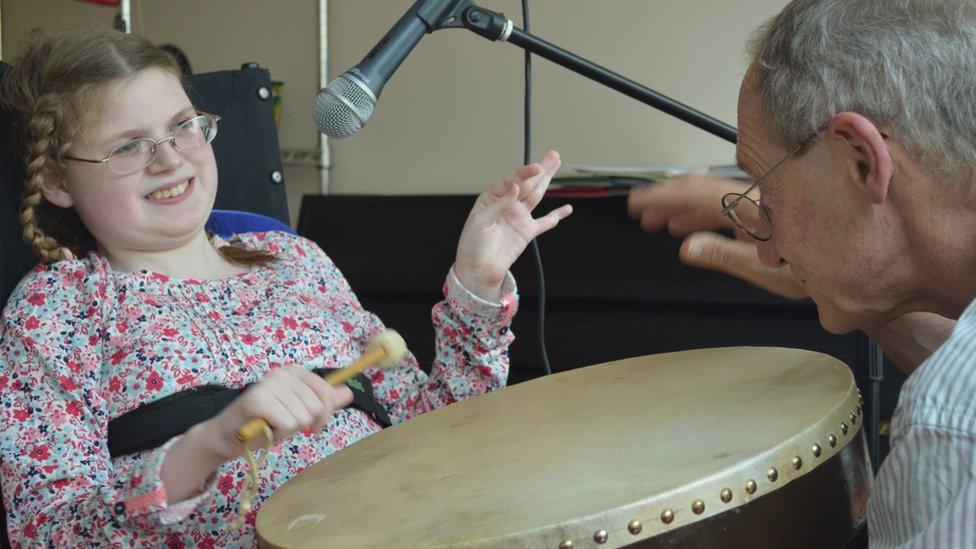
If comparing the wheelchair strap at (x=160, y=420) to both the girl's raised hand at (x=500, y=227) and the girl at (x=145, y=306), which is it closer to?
the girl at (x=145, y=306)

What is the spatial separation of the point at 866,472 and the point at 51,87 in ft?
3.64

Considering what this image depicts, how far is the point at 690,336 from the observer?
206 cm

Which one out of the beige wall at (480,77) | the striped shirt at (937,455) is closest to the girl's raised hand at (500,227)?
the striped shirt at (937,455)

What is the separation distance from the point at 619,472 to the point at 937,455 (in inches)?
9.3

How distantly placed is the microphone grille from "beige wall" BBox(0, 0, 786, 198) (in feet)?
4.62

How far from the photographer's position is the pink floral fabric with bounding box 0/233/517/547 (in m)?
1.05

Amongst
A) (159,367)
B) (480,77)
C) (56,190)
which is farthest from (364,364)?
(480,77)

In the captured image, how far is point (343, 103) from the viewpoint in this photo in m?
1.06

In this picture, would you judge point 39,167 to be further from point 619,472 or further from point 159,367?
point 619,472

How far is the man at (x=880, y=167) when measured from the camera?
2.35ft

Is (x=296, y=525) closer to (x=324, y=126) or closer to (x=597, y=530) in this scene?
(x=597, y=530)

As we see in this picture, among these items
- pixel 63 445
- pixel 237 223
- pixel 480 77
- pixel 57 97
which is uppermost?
pixel 57 97

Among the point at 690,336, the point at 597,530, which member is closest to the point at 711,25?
the point at 690,336

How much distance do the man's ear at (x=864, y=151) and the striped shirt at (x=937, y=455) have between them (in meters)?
0.15
